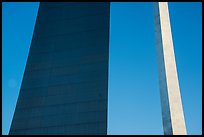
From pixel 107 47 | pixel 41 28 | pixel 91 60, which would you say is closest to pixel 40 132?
pixel 91 60

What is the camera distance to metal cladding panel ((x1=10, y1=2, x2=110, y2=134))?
104 feet

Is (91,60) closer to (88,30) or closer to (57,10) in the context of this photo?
(88,30)

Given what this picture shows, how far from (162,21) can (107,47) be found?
1717cm

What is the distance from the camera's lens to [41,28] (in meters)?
40.7

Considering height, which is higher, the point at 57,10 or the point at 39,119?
the point at 57,10

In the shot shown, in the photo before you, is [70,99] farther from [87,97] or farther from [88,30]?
[88,30]

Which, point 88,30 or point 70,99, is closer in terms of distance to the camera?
point 70,99

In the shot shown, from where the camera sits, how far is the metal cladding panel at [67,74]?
104 feet

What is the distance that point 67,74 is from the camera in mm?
34750

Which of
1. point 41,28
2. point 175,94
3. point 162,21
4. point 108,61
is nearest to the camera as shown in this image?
point 175,94

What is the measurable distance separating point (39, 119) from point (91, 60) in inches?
364

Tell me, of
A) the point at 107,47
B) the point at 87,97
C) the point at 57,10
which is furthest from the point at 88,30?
the point at 87,97

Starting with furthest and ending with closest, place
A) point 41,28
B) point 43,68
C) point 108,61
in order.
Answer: point 41,28
point 43,68
point 108,61

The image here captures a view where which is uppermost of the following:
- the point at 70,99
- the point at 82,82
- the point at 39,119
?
the point at 82,82
